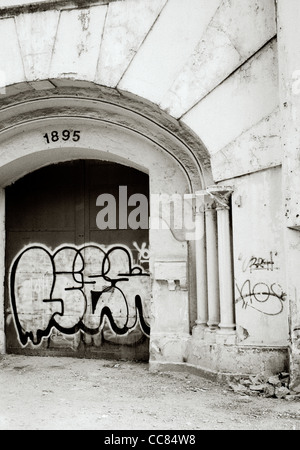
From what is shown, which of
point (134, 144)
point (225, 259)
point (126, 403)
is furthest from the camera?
point (134, 144)

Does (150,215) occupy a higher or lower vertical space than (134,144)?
lower

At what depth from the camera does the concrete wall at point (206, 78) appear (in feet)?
15.4

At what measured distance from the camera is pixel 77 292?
6.19m

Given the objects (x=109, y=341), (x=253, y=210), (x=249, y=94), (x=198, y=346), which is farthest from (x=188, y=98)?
(x=109, y=341)

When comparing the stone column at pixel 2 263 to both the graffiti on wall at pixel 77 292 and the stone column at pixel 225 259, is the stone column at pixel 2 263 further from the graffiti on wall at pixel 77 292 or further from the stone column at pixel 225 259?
the stone column at pixel 225 259

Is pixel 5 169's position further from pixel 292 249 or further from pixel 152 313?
pixel 292 249

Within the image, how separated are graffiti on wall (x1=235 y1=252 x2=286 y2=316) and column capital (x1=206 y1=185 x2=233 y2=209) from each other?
628 mm

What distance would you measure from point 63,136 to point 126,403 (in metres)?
3.35

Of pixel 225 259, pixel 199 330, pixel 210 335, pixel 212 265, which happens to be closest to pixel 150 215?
pixel 212 265

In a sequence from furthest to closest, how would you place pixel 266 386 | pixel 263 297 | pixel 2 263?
pixel 2 263
pixel 263 297
pixel 266 386

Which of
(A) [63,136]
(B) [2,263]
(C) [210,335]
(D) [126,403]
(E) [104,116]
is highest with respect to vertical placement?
(E) [104,116]

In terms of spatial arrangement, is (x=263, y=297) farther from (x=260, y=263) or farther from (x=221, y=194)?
(x=221, y=194)

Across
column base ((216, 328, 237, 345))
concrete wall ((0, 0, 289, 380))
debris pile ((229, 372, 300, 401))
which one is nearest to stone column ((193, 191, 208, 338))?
concrete wall ((0, 0, 289, 380))
